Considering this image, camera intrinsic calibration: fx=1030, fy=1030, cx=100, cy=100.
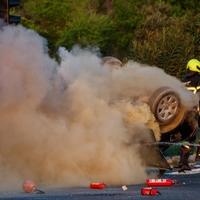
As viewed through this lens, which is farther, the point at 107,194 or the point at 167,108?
the point at 167,108

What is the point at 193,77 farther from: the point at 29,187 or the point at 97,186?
the point at 29,187

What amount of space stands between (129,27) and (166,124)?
31.8 metres

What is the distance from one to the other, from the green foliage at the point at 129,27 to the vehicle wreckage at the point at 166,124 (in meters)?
16.1

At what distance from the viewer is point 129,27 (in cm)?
4691

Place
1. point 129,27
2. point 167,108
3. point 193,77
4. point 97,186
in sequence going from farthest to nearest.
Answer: point 129,27 < point 193,77 < point 167,108 < point 97,186

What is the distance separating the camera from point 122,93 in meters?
14.9

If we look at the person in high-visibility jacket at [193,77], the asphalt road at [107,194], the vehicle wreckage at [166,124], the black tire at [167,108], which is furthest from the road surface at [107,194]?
the person in high-visibility jacket at [193,77]

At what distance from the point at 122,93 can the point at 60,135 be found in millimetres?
1595

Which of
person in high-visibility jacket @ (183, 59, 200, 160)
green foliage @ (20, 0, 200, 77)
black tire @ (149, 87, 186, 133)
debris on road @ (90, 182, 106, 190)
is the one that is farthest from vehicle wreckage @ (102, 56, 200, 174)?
green foliage @ (20, 0, 200, 77)

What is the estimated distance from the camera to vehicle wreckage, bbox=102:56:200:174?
1473cm

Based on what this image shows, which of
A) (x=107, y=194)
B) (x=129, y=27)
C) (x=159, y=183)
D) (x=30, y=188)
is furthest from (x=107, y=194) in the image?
(x=129, y=27)

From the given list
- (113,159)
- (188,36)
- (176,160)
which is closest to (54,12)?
(188,36)

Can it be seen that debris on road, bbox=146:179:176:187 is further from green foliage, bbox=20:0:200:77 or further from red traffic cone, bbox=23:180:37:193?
green foliage, bbox=20:0:200:77

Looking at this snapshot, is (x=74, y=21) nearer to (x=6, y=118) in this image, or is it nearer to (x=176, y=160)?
(x=176, y=160)
